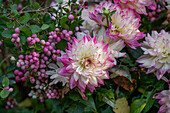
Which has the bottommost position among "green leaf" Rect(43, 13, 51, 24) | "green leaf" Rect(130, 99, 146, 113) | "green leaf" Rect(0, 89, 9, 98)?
"green leaf" Rect(130, 99, 146, 113)

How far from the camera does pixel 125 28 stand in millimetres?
602

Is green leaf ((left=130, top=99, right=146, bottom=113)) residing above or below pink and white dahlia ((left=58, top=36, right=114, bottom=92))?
below

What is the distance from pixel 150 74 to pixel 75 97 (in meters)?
0.28

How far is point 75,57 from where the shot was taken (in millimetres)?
542

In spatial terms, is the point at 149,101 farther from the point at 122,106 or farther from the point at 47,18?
the point at 47,18

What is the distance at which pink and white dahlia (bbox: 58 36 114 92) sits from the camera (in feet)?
1.76

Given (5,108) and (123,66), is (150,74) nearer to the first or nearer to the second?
(123,66)

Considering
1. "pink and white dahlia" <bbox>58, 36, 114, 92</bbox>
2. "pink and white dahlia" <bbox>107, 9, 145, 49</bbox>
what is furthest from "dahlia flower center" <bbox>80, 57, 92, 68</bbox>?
"pink and white dahlia" <bbox>107, 9, 145, 49</bbox>

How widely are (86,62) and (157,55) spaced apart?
0.25m

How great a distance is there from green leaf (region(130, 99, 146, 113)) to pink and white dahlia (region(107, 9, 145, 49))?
0.66 feet

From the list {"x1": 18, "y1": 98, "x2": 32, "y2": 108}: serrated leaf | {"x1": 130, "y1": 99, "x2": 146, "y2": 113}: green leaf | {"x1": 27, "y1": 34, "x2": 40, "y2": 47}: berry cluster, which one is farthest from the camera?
{"x1": 18, "y1": 98, "x2": 32, "y2": 108}: serrated leaf

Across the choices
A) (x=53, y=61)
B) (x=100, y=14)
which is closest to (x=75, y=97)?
(x=53, y=61)

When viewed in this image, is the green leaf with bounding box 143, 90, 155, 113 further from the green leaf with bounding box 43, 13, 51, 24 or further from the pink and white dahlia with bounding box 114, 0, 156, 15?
the green leaf with bounding box 43, 13, 51, 24

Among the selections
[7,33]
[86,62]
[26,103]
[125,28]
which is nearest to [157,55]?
[125,28]
